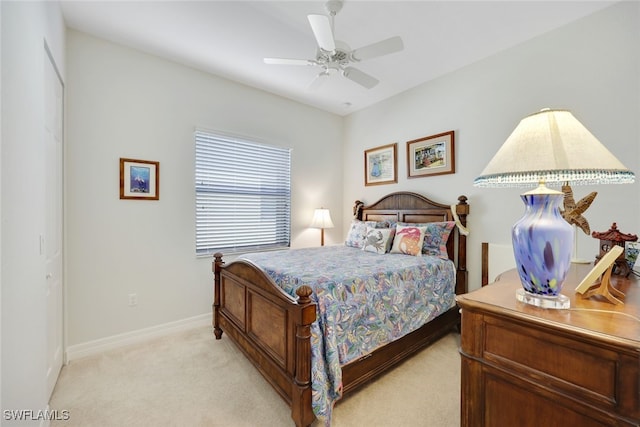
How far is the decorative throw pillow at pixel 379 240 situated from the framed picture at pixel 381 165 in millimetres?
953

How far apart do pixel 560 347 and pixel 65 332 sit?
11.0ft

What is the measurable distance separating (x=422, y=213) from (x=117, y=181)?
3.34 metres

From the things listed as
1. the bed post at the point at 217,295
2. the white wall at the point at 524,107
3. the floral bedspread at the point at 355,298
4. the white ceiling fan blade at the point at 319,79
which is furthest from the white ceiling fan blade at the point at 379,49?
the bed post at the point at 217,295

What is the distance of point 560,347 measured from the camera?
2.72 ft

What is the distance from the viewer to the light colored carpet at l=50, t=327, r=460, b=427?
166 centimetres

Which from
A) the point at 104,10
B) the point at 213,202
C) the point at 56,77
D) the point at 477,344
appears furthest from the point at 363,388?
the point at 104,10

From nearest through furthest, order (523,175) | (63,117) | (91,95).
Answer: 1. (523,175)
2. (63,117)
3. (91,95)

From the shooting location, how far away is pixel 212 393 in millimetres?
1895

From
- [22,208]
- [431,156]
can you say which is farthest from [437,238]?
[22,208]

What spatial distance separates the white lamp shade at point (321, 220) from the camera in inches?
153

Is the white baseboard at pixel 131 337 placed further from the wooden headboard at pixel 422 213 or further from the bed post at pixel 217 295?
the wooden headboard at pixel 422 213

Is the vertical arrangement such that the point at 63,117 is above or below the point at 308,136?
below

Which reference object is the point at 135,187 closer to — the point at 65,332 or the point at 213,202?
the point at 213,202

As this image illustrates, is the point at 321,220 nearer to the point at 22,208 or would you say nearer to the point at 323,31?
the point at 323,31
